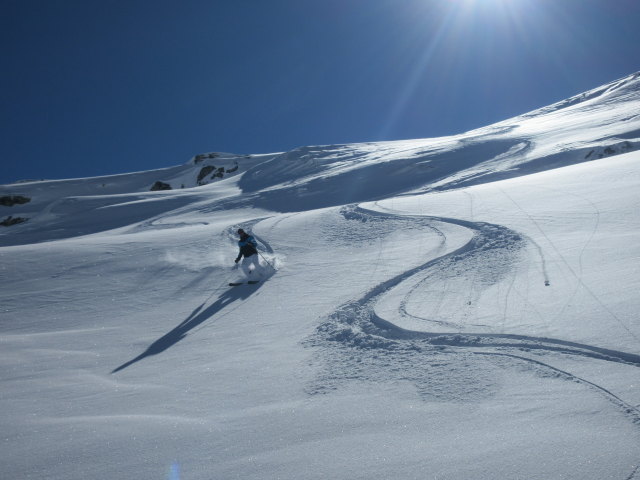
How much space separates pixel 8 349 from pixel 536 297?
8144 mm

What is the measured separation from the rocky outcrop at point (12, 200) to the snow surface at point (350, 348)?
46.3 metres

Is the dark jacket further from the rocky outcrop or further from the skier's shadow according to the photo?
the rocky outcrop

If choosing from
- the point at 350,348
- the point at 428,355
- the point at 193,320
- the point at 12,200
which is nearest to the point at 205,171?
the point at 12,200

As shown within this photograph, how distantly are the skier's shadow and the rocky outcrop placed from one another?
53199mm

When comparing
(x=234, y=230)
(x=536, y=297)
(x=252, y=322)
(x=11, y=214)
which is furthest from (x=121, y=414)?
(x=11, y=214)

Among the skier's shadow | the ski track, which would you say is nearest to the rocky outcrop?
the skier's shadow

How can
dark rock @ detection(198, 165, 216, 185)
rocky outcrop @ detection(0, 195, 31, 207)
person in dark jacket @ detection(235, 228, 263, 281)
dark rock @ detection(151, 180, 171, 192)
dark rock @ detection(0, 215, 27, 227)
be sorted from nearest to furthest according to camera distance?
person in dark jacket @ detection(235, 228, 263, 281), dark rock @ detection(0, 215, 27, 227), rocky outcrop @ detection(0, 195, 31, 207), dark rock @ detection(151, 180, 171, 192), dark rock @ detection(198, 165, 216, 185)

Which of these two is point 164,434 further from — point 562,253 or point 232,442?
point 562,253

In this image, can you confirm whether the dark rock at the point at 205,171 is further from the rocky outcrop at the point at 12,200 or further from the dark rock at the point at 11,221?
the dark rock at the point at 11,221

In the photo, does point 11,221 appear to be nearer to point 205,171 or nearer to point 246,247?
point 205,171

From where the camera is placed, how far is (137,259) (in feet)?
37.9

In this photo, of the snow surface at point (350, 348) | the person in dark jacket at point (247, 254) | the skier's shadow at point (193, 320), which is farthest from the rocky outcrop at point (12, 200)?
the skier's shadow at point (193, 320)

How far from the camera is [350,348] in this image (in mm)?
5398

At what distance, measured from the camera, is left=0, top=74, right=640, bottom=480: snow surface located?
10.7 ft
